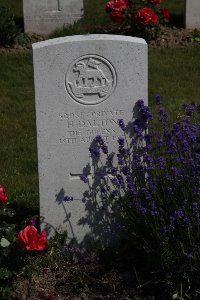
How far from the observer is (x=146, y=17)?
926 cm

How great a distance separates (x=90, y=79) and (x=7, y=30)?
16.7 feet

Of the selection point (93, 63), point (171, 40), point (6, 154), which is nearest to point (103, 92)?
point (93, 63)

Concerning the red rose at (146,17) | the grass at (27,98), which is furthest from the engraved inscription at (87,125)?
the red rose at (146,17)

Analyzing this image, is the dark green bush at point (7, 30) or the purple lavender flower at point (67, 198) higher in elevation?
the dark green bush at point (7, 30)

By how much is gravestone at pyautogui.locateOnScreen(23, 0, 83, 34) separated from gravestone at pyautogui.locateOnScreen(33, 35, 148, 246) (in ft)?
18.5

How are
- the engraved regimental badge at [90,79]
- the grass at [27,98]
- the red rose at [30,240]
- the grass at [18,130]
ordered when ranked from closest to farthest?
the red rose at [30,240], the engraved regimental badge at [90,79], the grass at [18,130], the grass at [27,98]

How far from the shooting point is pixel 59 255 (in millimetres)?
4605

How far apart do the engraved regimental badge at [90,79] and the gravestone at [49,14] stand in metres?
5.63

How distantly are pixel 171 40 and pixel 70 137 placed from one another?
5.35m

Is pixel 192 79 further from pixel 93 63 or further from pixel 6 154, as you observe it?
pixel 93 63

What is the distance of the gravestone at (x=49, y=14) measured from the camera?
9828mm

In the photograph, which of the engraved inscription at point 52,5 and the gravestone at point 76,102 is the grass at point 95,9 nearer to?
the engraved inscription at point 52,5

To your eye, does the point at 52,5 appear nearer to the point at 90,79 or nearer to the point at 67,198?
the point at 90,79

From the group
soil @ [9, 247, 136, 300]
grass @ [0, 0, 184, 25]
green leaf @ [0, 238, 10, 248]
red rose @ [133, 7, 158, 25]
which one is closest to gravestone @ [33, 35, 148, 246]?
soil @ [9, 247, 136, 300]
